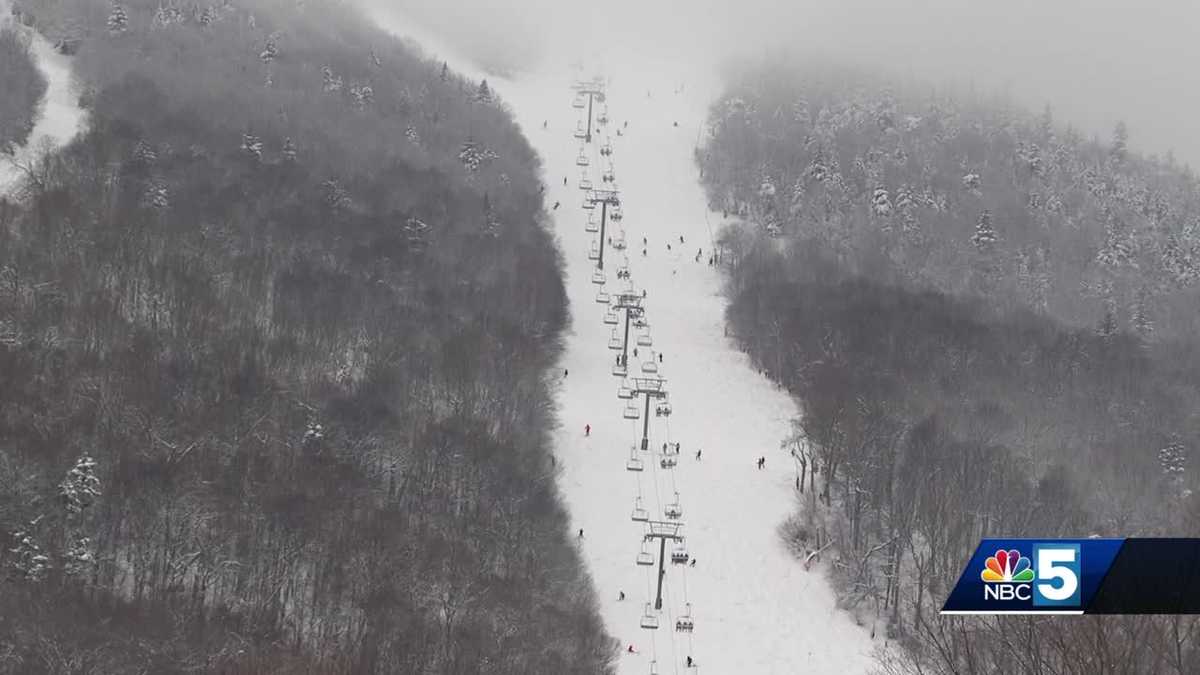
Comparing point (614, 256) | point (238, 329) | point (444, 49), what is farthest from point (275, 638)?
point (444, 49)

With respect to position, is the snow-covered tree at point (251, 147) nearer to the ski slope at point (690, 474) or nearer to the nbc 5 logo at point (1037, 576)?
the ski slope at point (690, 474)

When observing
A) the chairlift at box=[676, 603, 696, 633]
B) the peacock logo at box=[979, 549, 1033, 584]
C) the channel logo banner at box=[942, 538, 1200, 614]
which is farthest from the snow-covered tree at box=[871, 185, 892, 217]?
the peacock logo at box=[979, 549, 1033, 584]

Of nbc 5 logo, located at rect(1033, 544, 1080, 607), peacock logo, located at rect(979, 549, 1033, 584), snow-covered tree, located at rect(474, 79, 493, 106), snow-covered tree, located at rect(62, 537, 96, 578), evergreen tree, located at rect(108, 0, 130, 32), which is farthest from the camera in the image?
snow-covered tree, located at rect(474, 79, 493, 106)

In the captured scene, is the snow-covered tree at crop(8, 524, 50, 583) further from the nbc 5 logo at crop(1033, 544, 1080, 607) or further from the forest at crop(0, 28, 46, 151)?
the nbc 5 logo at crop(1033, 544, 1080, 607)

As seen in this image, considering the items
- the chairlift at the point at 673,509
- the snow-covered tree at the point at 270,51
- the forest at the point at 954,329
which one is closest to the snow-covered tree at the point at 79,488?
the chairlift at the point at 673,509

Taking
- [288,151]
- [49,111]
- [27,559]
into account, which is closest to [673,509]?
[27,559]

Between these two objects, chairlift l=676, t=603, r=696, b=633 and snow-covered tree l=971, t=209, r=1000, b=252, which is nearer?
chairlift l=676, t=603, r=696, b=633
